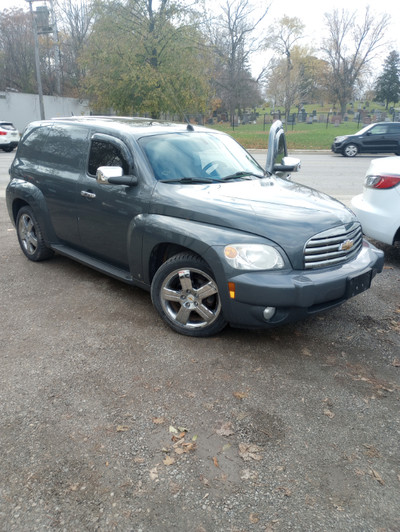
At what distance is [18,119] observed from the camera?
36.6m

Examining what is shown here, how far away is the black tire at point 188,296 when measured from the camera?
3.55 meters

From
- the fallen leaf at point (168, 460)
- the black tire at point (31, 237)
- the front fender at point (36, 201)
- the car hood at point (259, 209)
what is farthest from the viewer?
the black tire at point (31, 237)

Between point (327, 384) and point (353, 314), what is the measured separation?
52.3 inches

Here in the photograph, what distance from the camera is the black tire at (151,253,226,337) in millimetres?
3549

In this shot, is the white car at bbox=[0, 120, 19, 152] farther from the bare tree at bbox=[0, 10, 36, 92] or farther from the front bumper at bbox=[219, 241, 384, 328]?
the bare tree at bbox=[0, 10, 36, 92]

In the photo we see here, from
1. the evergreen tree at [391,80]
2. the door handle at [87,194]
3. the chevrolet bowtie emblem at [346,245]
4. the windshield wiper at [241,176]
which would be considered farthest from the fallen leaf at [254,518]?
the evergreen tree at [391,80]

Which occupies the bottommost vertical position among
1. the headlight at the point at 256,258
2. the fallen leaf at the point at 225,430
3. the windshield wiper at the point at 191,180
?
the fallen leaf at the point at 225,430

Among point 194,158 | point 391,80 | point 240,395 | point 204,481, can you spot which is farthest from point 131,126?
point 391,80

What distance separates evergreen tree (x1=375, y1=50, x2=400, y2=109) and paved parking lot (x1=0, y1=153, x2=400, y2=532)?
71.1m

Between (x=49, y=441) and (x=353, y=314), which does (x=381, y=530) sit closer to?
(x=49, y=441)

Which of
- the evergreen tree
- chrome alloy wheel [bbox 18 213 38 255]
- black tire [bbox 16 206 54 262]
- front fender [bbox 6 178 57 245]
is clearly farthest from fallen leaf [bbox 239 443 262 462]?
the evergreen tree

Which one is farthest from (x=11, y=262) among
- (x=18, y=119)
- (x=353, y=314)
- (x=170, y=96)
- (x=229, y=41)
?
(x=229, y=41)

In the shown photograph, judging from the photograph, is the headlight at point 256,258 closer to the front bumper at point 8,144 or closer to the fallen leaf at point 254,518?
the fallen leaf at point 254,518

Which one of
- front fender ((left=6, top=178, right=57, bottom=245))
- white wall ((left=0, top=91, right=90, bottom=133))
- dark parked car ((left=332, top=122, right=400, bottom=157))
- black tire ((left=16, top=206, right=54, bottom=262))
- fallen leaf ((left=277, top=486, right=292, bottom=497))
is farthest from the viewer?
white wall ((left=0, top=91, right=90, bottom=133))
